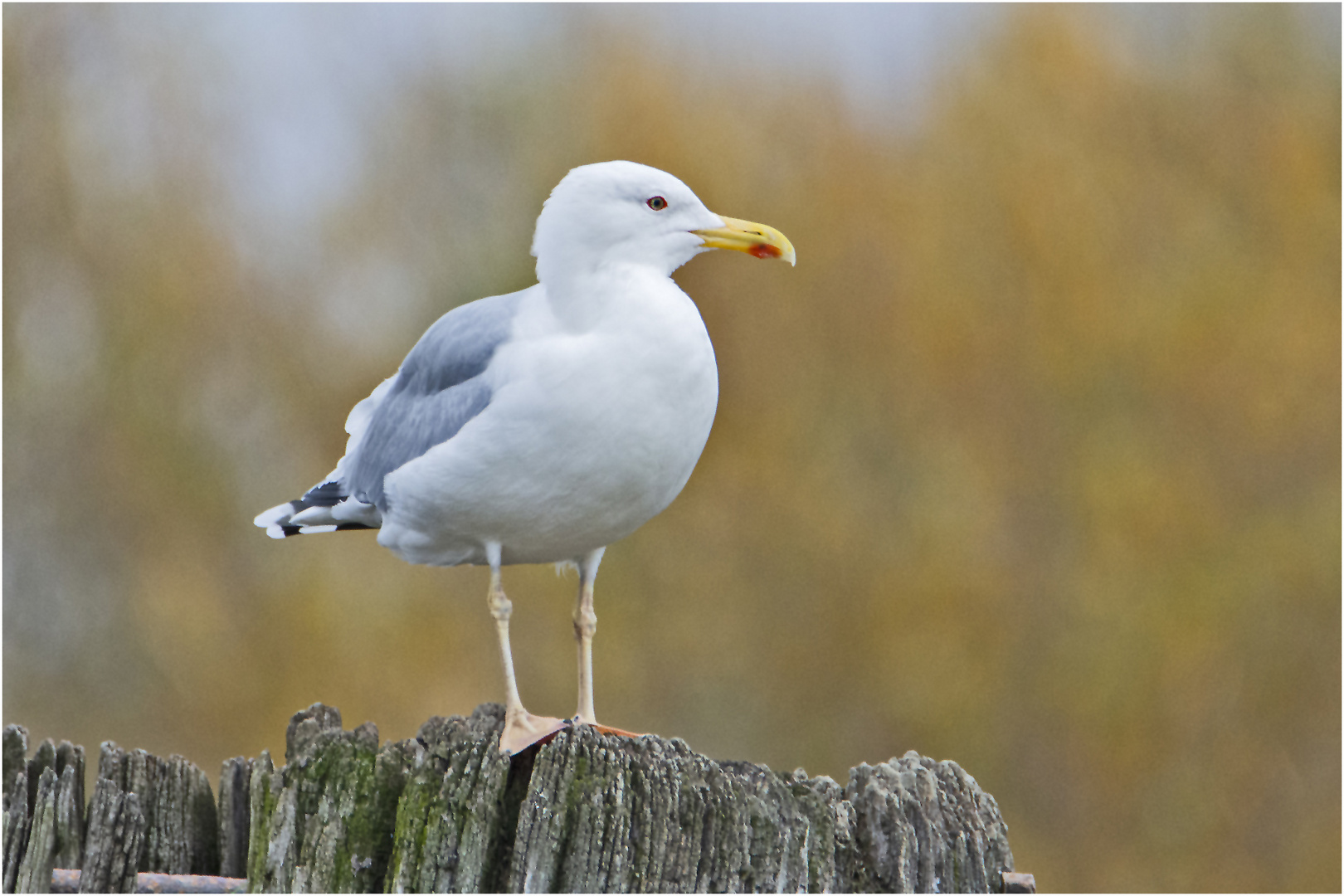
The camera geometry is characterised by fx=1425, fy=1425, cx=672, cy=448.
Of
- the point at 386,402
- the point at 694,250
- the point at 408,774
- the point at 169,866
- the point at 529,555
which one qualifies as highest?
the point at 694,250

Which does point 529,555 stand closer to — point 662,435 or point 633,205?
point 662,435

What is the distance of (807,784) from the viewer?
337 centimetres

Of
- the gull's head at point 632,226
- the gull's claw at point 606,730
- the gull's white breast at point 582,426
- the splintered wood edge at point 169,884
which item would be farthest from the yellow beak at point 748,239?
the splintered wood edge at point 169,884

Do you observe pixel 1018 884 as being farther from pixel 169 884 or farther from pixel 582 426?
pixel 169 884

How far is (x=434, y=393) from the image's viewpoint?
4078mm

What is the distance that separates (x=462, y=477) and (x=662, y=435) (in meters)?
0.56

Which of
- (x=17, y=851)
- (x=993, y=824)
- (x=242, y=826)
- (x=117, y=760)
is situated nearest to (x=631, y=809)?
(x=993, y=824)

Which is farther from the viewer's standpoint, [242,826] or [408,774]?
[242,826]

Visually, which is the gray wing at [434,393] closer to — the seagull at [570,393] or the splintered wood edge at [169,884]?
the seagull at [570,393]

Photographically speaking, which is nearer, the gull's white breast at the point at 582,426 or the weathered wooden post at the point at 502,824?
the weathered wooden post at the point at 502,824

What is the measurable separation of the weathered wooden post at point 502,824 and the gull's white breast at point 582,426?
2.15 feet

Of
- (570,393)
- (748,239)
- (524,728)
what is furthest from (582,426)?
(524,728)

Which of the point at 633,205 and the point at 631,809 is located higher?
the point at 633,205

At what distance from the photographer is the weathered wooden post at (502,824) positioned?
3086 mm
